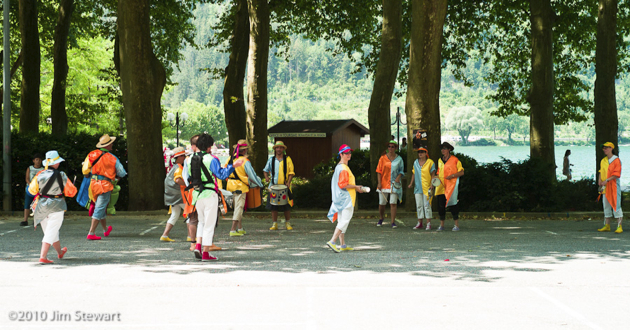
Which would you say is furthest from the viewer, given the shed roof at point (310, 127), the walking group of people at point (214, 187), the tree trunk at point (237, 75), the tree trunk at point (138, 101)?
the shed roof at point (310, 127)

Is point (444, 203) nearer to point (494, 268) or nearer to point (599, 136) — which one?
point (494, 268)

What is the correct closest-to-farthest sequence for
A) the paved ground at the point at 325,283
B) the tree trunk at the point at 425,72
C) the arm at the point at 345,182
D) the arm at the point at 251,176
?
the paved ground at the point at 325,283 < the arm at the point at 345,182 < the arm at the point at 251,176 < the tree trunk at the point at 425,72

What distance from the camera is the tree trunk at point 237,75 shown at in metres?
26.1

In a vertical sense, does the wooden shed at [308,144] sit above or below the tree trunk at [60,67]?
below

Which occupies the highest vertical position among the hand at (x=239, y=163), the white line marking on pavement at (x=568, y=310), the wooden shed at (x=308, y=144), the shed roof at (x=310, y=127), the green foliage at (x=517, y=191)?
the shed roof at (x=310, y=127)

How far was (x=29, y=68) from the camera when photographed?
23.5m

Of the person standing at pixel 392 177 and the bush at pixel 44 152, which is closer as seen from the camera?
the person standing at pixel 392 177

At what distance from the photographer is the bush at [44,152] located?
18.0 m

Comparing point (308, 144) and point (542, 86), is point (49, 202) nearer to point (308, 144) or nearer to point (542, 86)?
point (542, 86)

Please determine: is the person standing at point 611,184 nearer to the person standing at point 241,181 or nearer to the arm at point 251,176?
the arm at point 251,176

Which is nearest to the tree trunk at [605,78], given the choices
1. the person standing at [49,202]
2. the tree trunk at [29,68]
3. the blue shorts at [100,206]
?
the blue shorts at [100,206]

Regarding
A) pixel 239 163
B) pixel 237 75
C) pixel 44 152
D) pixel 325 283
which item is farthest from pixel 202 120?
pixel 325 283

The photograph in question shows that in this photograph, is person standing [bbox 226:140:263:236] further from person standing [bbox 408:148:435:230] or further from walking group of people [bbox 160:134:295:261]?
person standing [bbox 408:148:435:230]

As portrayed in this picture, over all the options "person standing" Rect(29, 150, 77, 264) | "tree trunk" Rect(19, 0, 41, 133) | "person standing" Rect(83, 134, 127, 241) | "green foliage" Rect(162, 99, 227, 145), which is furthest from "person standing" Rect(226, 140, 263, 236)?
"green foliage" Rect(162, 99, 227, 145)
